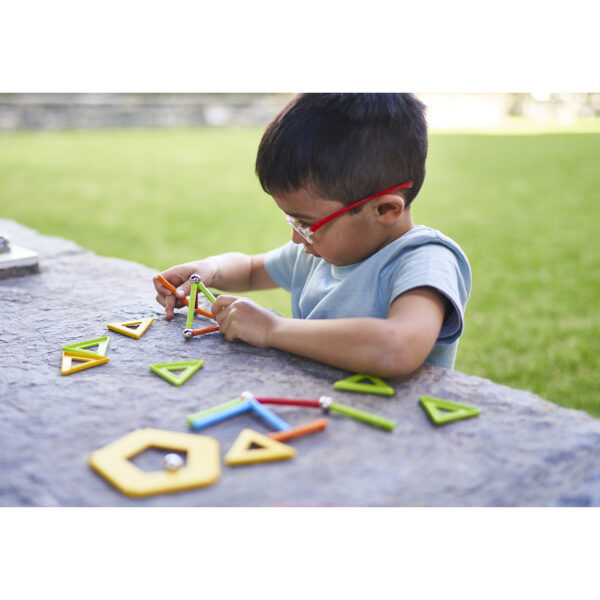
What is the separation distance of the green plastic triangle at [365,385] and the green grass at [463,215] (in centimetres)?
164

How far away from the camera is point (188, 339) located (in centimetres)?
149

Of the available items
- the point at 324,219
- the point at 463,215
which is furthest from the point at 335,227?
the point at 463,215

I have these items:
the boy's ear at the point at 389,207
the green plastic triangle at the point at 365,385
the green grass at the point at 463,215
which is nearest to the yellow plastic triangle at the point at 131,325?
the green plastic triangle at the point at 365,385

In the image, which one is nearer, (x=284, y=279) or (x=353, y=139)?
(x=353, y=139)

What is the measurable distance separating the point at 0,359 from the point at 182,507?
752 mm

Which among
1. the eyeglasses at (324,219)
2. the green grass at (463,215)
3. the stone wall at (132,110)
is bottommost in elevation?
the green grass at (463,215)

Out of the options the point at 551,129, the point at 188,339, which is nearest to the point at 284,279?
the point at 188,339

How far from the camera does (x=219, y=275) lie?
1861 millimetres

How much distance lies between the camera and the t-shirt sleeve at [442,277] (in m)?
1.27

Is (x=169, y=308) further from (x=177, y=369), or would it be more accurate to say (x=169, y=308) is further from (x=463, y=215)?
(x=463, y=215)

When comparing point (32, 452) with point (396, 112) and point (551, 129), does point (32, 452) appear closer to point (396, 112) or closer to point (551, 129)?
point (396, 112)

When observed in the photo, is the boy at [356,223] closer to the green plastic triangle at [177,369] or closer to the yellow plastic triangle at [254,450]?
the green plastic triangle at [177,369]

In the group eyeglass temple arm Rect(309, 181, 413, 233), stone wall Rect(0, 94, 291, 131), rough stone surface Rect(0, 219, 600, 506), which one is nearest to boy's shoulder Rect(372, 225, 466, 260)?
eyeglass temple arm Rect(309, 181, 413, 233)

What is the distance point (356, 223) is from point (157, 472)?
2.57 ft
